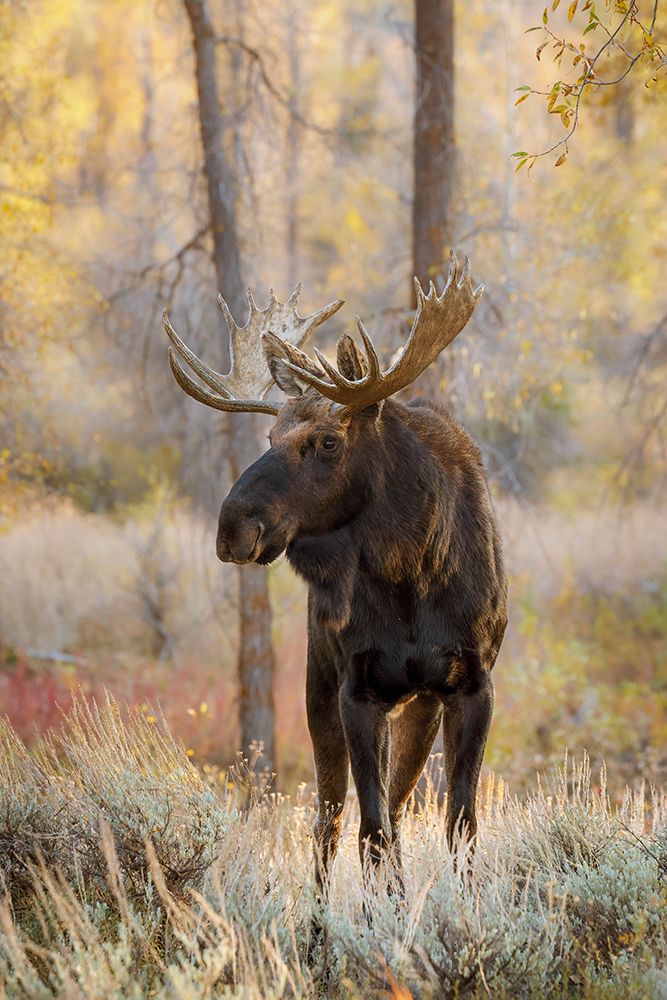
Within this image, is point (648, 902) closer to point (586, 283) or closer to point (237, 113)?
point (237, 113)

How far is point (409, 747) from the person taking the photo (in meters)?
5.22

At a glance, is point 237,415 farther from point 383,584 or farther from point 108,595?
point 108,595

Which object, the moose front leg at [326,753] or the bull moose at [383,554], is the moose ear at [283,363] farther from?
the moose front leg at [326,753]

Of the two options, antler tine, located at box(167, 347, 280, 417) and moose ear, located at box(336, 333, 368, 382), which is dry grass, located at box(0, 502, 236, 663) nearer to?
antler tine, located at box(167, 347, 280, 417)

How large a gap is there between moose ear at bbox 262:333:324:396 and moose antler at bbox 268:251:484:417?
0.01 metres

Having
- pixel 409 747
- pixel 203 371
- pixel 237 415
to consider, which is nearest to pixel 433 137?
pixel 237 415

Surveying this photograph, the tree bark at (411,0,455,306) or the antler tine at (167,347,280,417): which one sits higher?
the tree bark at (411,0,455,306)

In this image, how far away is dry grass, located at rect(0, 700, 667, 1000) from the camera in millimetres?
3834

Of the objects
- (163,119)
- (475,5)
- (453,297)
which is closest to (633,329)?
(475,5)

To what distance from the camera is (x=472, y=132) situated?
2148 centimetres

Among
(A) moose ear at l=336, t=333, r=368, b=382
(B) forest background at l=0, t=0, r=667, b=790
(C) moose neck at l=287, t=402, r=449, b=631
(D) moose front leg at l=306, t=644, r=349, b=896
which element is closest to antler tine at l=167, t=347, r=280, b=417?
(A) moose ear at l=336, t=333, r=368, b=382

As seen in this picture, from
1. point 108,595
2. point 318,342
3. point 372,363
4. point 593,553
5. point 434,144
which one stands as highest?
point 434,144

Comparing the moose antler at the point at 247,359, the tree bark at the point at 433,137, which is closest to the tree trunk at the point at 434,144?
the tree bark at the point at 433,137

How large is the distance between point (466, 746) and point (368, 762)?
37 cm
